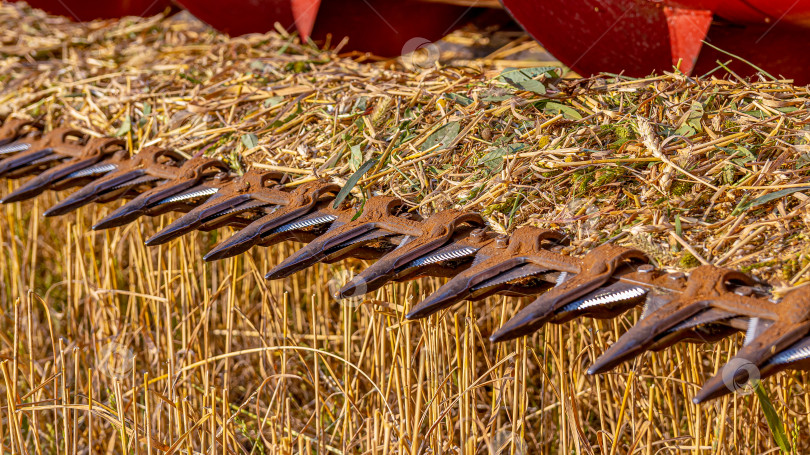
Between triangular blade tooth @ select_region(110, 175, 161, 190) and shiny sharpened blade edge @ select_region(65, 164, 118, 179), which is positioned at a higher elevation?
triangular blade tooth @ select_region(110, 175, 161, 190)

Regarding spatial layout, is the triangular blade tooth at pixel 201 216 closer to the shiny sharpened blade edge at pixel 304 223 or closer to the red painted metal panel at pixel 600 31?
the shiny sharpened blade edge at pixel 304 223

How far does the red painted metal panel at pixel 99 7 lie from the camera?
112 inches

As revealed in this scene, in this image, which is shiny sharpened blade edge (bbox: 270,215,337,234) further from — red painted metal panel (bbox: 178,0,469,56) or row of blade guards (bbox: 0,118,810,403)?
red painted metal panel (bbox: 178,0,469,56)

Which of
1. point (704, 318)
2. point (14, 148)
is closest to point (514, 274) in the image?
point (704, 318)

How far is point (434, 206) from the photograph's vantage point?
1.23 meters

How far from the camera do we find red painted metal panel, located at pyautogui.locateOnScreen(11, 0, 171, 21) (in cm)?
286

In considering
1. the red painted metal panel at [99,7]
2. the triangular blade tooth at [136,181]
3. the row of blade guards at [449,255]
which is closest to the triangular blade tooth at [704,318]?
the row of blade guards at [449,255]

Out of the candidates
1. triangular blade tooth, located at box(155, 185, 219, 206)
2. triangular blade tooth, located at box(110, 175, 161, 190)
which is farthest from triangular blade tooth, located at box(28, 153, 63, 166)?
triangular blade tooth, located at box(155, 185, 219, 206)

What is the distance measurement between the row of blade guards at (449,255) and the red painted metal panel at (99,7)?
4.46ft

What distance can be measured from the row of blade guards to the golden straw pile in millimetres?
72

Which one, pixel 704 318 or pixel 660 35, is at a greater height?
pixel 660 35

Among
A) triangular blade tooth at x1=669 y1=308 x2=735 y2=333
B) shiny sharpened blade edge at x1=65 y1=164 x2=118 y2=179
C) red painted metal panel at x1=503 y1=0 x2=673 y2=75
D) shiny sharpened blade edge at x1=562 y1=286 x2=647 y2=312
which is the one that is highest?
red painted metal panel at x1=503 y1=0 x2=673 y2=75

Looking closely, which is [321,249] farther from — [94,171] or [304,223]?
[94,171]

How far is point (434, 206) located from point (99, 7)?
2235mm
